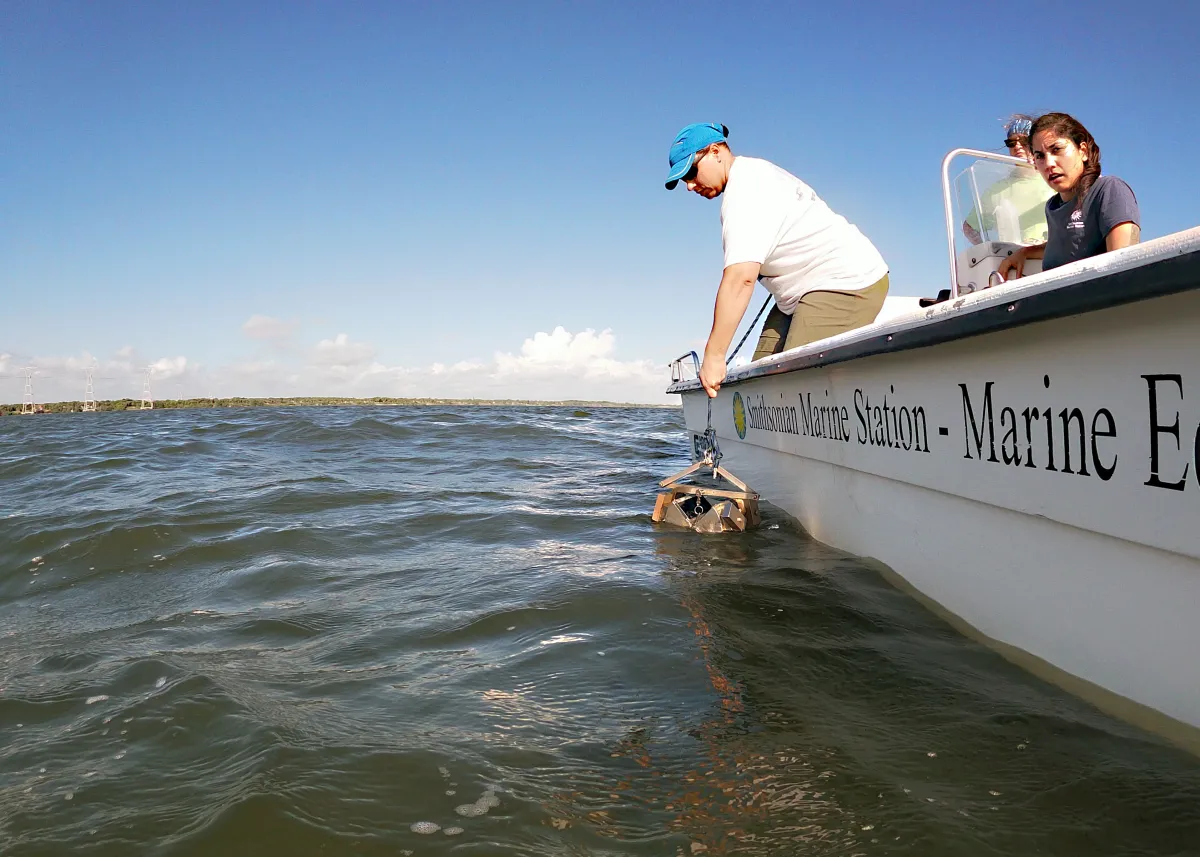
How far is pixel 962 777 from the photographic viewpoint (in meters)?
1.58

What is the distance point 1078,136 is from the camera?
2.73 m

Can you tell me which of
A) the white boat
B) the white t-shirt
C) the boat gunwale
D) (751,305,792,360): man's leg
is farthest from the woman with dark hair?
(751,305,792,360): man's leg

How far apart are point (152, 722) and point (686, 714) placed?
4.57 ft

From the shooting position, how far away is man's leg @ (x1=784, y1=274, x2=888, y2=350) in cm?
417

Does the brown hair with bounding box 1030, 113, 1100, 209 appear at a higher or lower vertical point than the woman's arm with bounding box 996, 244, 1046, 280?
higher

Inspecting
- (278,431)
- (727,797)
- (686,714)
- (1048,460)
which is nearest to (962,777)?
(727,797)

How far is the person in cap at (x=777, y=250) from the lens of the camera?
3596mm

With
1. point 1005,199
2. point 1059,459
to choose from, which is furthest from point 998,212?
point 1059,459

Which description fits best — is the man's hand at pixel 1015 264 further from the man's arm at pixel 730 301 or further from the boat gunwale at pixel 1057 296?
the boat gunwale at pixel 1057 296

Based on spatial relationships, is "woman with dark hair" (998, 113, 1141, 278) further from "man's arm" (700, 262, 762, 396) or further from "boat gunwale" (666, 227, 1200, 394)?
"man's arm" (700, 262, 762, 396)

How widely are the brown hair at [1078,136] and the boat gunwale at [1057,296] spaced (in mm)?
930

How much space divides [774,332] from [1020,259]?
4.97ft

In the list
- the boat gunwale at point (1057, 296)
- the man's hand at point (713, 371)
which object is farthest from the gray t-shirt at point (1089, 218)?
the man's hand at point (713, 371)

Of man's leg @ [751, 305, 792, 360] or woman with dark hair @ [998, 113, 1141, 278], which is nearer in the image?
woman with dark hair @ [998, 113, 1141, 278]
